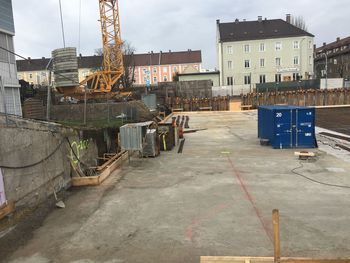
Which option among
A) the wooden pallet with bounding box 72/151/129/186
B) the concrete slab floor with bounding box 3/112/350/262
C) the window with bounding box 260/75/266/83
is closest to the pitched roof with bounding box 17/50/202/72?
the window with bounding box 260/75/266/83

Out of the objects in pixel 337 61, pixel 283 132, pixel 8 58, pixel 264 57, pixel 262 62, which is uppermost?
pixel 264 57

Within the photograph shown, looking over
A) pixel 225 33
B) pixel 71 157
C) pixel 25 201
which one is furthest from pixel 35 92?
pixel 225 33

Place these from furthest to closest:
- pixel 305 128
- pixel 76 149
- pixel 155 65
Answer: pixel 155 65
pixel 305 128
pixel 76 149

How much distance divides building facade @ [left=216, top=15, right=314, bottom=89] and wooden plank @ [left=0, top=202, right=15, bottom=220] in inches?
2606

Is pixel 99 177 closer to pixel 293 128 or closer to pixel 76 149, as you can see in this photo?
pixel 76 149

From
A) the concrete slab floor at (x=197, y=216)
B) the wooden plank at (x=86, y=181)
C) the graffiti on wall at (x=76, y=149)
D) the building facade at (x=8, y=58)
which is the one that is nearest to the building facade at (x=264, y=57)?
the building facade at (x=8, y=58)

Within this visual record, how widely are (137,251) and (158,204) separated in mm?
2562

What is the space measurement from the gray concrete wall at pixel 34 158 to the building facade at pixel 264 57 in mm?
62971

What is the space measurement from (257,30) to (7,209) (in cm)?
7250

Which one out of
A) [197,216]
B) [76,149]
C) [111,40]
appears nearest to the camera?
[197,216]

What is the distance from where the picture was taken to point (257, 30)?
73000mm

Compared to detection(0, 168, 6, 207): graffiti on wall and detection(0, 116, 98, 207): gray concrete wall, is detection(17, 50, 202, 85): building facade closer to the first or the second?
detection(0, 116, 98, 207): gray concrete wall

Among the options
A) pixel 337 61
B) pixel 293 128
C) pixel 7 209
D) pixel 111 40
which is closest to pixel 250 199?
pixel 7 209

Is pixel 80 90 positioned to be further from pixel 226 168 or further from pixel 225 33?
pixel 225 33
